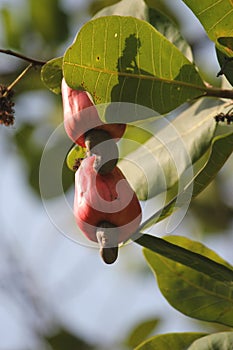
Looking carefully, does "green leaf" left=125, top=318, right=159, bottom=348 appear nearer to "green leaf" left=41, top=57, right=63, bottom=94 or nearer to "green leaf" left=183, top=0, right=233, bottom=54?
"green leaf" left=41, top=57, right=63, bottom=94

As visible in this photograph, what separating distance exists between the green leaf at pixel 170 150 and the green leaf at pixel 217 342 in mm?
275

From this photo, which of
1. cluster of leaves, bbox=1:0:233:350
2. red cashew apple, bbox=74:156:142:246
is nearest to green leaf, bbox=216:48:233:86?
cluster of leaves, bbox=1:0:233:350

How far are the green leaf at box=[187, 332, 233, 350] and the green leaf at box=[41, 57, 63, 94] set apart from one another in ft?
1.58

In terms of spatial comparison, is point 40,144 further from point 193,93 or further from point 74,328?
point 193,93

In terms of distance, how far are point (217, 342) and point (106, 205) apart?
0.30m

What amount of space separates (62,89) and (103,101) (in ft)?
0.41

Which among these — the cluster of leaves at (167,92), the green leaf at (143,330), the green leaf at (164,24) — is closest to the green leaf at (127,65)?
the cluster of leaves at (167,92)

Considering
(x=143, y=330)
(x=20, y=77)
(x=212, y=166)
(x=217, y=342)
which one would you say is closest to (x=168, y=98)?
(x=212, y=166)

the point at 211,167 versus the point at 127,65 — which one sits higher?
the point at 127,65

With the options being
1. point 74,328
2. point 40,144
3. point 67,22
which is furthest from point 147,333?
point 67,22

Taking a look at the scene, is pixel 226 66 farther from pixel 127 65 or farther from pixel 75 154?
pixel 75 154

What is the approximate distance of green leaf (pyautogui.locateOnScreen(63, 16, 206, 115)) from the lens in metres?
1.28

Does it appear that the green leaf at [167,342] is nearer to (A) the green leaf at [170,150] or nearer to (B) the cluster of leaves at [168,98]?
(B) the cluster of leaves at [168,98]

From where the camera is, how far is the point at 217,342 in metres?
1.39
